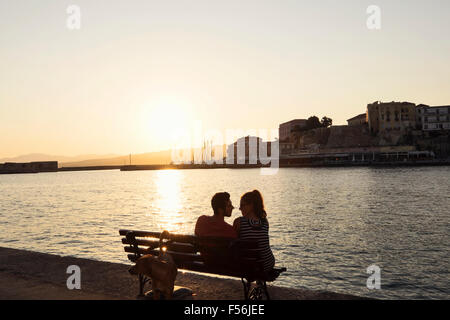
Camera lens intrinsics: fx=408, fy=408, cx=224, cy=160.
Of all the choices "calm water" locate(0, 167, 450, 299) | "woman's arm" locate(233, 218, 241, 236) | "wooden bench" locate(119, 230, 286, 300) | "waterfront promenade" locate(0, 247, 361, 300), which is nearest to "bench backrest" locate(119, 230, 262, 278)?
"wooden bench" locate(119, 230, 286, 300)

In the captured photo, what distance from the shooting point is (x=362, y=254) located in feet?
54.7

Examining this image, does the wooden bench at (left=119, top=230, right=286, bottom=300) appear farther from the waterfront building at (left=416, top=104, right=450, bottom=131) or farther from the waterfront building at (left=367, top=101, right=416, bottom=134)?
the waterfront building at (left=416, top=104, right=450, bottom=131)

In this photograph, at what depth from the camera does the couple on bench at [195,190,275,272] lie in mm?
5988

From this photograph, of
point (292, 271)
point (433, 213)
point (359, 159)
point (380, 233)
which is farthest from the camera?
point (359, 159)

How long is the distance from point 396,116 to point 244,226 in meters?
157

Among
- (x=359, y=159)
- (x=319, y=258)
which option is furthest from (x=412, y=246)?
(x=359, y=159)

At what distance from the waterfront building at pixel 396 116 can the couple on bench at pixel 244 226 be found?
157 metres

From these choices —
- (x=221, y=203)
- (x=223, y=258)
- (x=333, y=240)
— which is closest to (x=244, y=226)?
(x=221, y=203)

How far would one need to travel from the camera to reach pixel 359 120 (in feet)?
578

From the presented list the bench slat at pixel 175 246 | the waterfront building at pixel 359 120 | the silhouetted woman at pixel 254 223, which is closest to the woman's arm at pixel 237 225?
the silhouetted woman at pixel 254 223

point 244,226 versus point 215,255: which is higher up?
point 244,226

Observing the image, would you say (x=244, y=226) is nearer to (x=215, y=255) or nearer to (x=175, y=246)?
(x=215, y=255)
